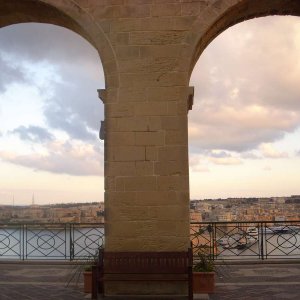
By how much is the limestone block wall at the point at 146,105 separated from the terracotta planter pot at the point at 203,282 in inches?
21.9

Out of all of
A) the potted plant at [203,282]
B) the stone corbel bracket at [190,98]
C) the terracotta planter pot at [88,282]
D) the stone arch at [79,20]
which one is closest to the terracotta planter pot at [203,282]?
the potted plant at [203,282]

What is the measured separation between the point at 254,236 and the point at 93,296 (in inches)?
189

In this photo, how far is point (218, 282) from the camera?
7.39m

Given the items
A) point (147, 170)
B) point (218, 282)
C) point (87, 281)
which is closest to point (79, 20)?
point (147, 170)

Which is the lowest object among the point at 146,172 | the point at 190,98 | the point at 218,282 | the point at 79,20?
the point at 218,282

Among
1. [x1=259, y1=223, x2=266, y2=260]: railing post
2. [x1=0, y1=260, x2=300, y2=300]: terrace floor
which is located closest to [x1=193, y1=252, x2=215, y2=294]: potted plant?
[x1=0, y1=260, x2=300, y2=300]: terrace floor

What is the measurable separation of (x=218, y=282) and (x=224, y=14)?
4199mm

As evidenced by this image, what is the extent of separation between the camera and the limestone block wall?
6.40m

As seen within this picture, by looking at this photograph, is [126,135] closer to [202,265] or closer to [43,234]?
[202,265]

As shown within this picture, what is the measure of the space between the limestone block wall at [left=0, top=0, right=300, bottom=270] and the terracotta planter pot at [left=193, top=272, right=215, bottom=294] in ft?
1.82

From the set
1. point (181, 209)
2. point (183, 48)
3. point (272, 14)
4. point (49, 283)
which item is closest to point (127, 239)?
point (181, 209)

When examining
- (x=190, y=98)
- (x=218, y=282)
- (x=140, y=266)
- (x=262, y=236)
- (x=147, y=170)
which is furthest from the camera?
(x=262, y=236)

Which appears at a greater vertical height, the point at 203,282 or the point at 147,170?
the point at 147,170

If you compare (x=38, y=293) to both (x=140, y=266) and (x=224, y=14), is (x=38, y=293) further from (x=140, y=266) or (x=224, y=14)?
(x=224, y=14)
